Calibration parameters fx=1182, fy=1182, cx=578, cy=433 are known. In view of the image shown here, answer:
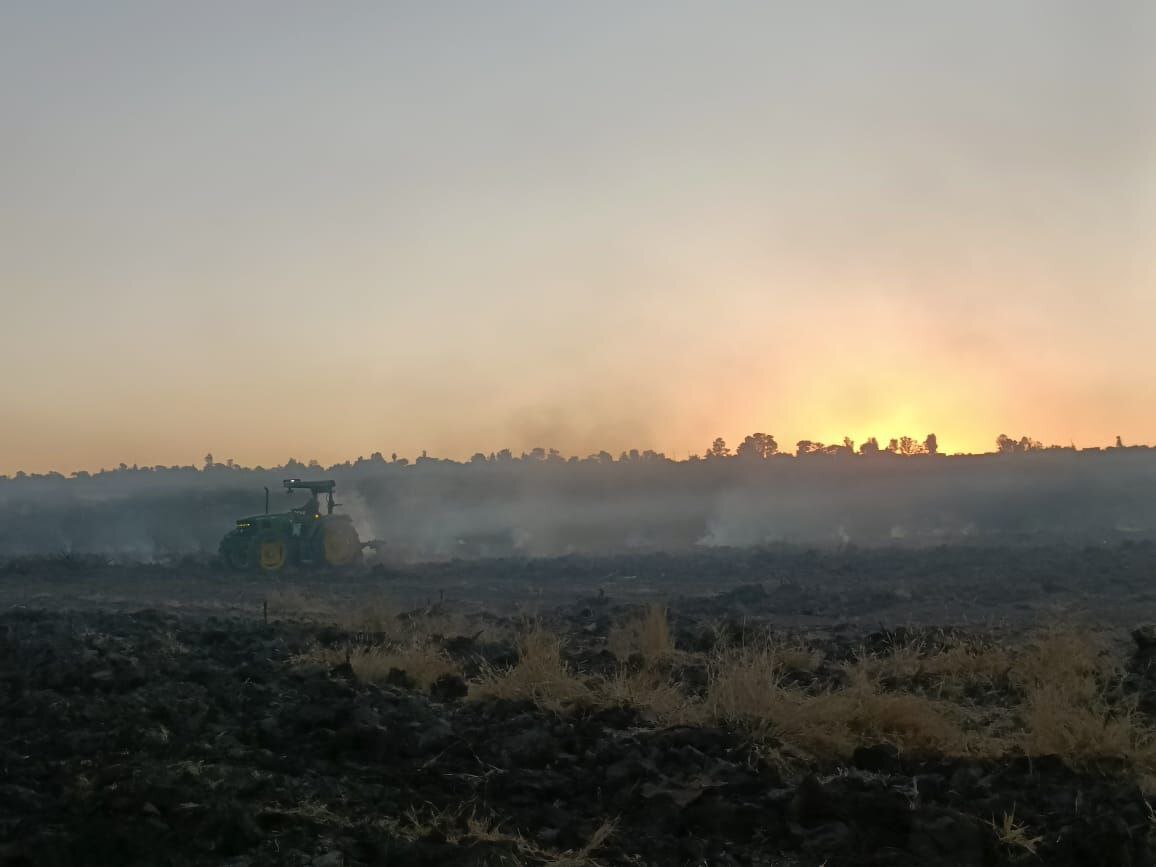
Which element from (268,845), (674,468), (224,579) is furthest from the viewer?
(674,468)

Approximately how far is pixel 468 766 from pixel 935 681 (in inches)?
251

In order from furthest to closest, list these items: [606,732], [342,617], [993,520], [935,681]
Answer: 1. [993,520]
2. [342,617]
3. [935,681]
4. [606,732]

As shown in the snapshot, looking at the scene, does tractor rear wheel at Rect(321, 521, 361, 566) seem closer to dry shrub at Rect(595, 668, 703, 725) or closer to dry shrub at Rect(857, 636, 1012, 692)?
dry shrub at Rect(857, 636, 1012, 692)

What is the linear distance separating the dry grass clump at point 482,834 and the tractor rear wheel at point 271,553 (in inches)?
1268

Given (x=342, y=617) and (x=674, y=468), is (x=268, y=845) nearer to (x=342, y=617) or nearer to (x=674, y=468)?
(x=342, y=617)

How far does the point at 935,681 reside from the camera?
13641 mm

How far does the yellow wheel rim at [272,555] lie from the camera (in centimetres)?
3944

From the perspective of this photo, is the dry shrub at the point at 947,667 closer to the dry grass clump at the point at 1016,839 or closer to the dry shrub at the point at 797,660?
the dry shrub at the point at 797,660

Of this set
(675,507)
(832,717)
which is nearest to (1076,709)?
(832,717)

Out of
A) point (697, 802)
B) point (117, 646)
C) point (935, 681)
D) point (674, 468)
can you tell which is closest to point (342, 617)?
point (117, 646)

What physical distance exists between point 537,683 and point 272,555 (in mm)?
28957

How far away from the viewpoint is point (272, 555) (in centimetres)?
3962

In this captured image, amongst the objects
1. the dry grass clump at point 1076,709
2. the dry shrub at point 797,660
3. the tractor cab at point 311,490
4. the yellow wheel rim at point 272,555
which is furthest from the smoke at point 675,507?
the dry grass clump at point 1076,709

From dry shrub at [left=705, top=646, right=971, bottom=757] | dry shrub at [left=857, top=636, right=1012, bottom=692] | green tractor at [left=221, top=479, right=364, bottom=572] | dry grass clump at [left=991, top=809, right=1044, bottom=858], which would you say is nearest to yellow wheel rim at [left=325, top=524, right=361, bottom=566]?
green tractor at [left=221, top=479, right=364, bottom=572]
